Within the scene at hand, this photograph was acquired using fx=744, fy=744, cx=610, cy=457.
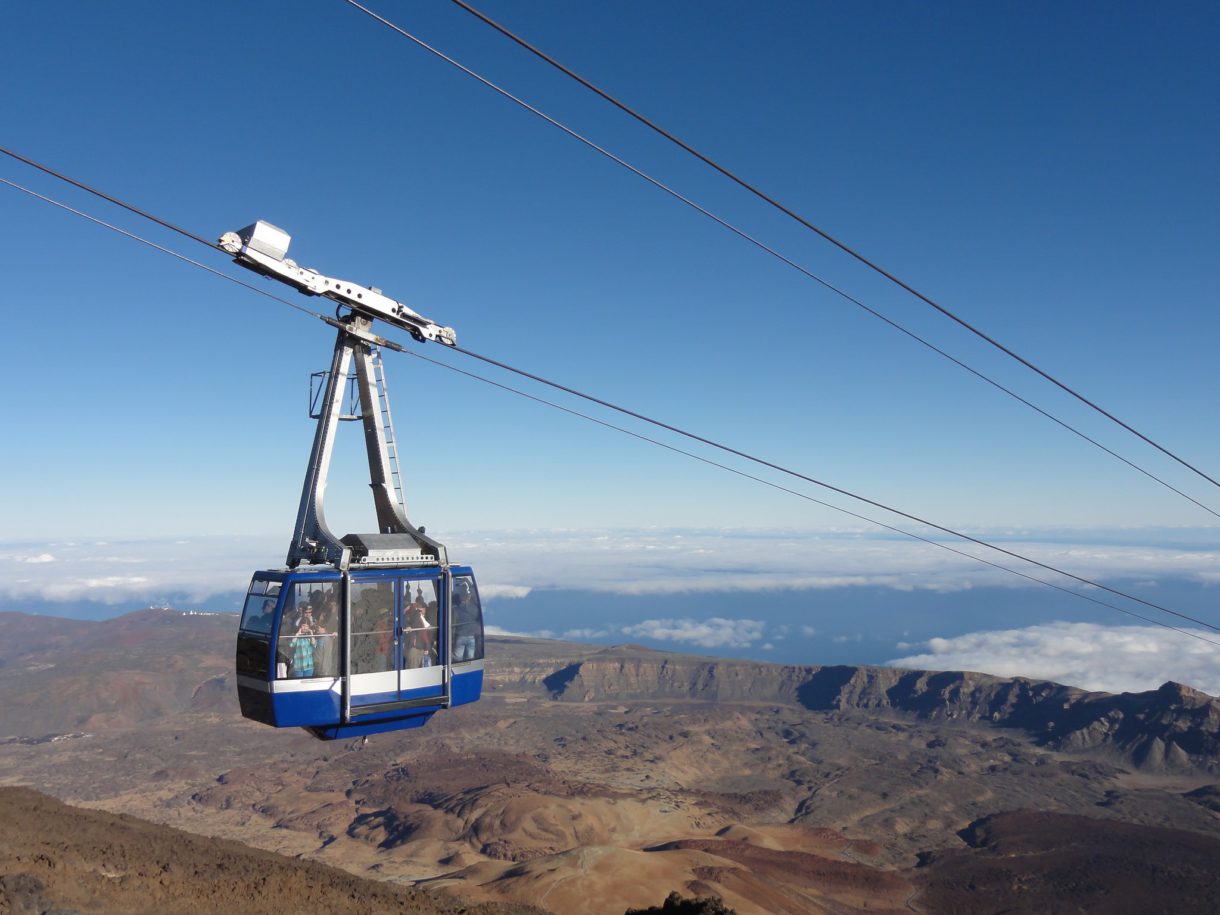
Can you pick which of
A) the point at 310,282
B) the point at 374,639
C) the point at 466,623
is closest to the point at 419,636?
the point at 374,639

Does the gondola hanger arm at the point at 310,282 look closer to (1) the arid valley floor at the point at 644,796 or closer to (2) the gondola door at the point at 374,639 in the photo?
(2) the gondola door at the point at 374,639

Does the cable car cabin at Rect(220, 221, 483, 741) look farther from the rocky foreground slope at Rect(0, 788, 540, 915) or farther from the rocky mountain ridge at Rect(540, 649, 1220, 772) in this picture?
the rocky mountain ridge at Rect(540, 649, 1220, 772)

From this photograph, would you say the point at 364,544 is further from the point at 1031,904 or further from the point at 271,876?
the point at 1031,904

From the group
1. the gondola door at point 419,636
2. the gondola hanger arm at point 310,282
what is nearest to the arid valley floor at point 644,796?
the gondola door at point 419,636

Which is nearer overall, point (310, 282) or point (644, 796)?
point (310, 282)

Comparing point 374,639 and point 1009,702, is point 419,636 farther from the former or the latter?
point 1009,702

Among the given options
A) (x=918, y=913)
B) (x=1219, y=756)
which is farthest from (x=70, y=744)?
(x=1219, y=756)

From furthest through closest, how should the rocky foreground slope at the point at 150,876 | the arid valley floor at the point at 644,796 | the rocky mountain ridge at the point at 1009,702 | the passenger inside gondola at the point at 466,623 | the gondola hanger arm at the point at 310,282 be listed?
the rocky mountain ridge at the point at 1009,702, the arid valley floor at the point at 644,796, the rocky foreground slope at the point at 150,876, the passenger inside gondola at the point at 466,623, the gondola hanger arm at the point at 310,282

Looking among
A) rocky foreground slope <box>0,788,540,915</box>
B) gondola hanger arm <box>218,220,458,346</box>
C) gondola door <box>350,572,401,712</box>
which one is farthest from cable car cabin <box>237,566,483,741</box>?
rocky foreground slope <box>0,788,540,915</box>

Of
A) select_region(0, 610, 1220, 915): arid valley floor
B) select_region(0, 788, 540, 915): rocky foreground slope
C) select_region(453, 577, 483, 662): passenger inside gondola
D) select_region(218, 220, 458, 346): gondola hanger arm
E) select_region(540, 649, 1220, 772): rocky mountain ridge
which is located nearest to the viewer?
select_region(218, 220, 458, 346): gondola hanger arm
